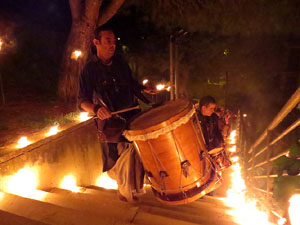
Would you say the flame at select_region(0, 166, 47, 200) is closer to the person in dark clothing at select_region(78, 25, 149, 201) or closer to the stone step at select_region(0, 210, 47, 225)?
the stone step at select_region(0, 210, 47, 225)

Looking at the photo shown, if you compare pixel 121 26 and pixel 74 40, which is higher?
pixel 121 26

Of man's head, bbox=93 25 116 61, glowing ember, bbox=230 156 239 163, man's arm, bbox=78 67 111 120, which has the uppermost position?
man's head, bbox=93 25 116 61

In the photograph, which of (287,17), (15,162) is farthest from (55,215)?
(287,17)

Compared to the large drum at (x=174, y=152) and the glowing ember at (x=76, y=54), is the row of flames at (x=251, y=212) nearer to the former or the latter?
the large drum at (x=174, y=152)

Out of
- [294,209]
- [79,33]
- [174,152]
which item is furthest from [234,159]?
[79,33]

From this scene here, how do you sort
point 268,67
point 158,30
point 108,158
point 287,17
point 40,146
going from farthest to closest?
1. point 268,67
2. point 158,30
3. point 287,17
4. point 40,146
5. point 108,158

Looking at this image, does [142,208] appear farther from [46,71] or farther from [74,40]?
[46,71]

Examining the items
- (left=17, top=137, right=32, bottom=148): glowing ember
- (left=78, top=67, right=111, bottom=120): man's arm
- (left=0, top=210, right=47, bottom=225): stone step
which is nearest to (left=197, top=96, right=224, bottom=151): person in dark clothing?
(left=78, top=67, right=111, bottom=120): man's arm

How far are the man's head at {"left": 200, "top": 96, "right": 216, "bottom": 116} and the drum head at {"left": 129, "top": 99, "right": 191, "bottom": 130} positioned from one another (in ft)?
4.09

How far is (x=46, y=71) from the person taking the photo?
8.46 metres

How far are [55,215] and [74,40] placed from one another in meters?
5.41

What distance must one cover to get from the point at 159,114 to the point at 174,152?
440 mm

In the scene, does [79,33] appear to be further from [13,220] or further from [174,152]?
[13,220]

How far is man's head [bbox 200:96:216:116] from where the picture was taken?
3814mm
